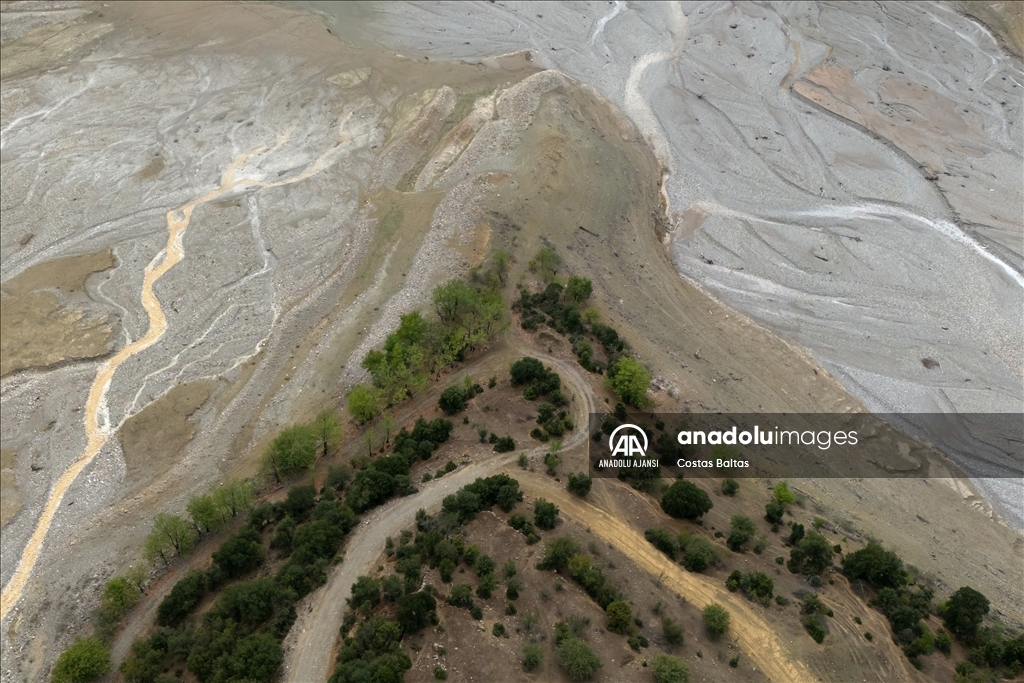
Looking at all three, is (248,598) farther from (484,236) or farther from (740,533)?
(484,236)

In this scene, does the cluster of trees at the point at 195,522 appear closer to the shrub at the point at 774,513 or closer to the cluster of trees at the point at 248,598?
the cluster of trees at the point at 248,598

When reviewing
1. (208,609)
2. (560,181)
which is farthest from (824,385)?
(208,609)

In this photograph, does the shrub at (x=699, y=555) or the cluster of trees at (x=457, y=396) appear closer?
the shrub at (x=699, y=555)

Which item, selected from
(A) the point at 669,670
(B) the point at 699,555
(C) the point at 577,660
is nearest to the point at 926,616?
(B) the point at 699,555

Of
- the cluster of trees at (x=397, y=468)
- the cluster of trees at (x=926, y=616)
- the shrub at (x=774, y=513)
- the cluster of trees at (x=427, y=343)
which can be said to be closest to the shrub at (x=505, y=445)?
the cluster of trees at (x=397, y=468)

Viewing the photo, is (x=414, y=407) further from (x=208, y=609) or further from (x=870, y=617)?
(x=870, y=617)

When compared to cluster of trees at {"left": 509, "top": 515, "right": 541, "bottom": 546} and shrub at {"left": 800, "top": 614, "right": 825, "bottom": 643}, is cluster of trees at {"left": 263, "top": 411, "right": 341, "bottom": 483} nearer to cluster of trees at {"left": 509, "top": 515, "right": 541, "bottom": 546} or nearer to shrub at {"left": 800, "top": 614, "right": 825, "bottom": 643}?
cluster of trees at {"left": 509, "top": 515, "right": 541, "bottom": 546}

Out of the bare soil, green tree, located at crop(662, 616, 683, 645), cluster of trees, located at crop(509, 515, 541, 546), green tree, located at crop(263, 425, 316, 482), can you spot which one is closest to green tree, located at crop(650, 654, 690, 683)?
green tree, located at crop(662, 616, 683, 645)
